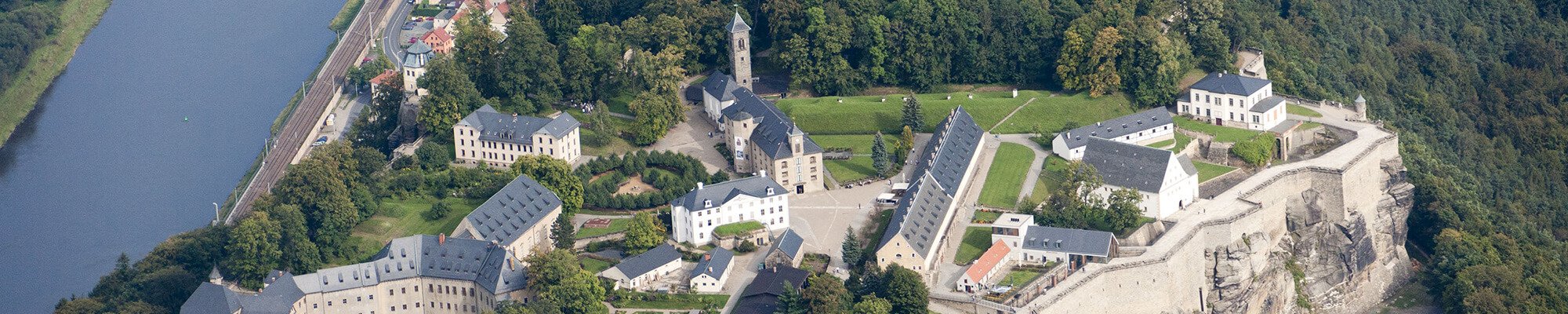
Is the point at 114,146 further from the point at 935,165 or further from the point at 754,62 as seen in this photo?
the point at 935,165

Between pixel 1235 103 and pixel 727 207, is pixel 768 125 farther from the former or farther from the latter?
pixel 1235 103

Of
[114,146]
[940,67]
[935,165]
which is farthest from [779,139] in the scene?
[114,146]

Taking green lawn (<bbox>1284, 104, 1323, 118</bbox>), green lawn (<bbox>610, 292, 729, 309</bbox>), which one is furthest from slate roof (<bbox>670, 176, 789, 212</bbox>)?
green lawn (<bbox>1284, 104, 1323, 118</bbox>)

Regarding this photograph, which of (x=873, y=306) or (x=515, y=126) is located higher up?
(x=515, y=126)

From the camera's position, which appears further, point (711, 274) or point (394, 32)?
point (394, 32)

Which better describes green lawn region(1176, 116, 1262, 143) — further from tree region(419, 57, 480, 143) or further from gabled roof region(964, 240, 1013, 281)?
tree region(419, 57, 480, 143)

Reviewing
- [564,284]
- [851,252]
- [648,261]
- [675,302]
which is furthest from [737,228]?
[564,284]
